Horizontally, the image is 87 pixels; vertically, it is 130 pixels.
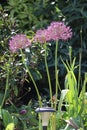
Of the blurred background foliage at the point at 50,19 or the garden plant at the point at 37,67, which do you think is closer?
the garden plant at the point at 37,67

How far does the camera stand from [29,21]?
4223mm

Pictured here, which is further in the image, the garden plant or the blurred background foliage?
the blurred background foliage

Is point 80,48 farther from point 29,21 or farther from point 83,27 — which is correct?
point 29,21

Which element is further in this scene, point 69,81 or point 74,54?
point 74,54

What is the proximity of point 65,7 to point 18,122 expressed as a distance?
5.67ft

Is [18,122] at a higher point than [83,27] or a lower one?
lower

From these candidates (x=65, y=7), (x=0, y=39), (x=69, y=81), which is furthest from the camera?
(x=65, y=7)

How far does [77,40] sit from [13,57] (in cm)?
115

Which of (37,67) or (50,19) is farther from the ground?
(50,19)

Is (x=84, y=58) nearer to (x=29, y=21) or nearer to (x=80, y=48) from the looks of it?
(x=80, y=48)

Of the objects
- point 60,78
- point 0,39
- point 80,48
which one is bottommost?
point 60,78

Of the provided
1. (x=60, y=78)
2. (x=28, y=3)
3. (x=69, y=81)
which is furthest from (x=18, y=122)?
(x=28, y=3)

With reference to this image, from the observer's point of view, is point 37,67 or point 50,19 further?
point 50,19

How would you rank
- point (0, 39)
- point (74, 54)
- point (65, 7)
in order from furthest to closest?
point (65, 7) < point (74, 54) < point (0, 39)
